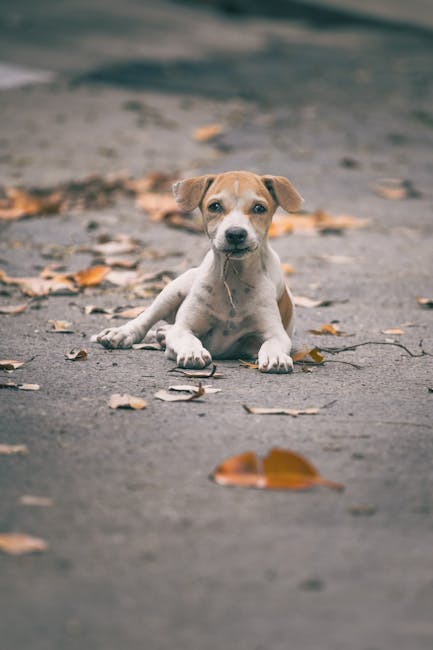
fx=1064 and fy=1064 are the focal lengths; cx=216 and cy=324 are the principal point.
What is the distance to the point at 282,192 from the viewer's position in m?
5.05

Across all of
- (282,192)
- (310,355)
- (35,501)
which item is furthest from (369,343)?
(35,501)

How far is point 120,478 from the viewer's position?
3.33 meters

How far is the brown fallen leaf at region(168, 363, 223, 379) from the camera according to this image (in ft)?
15.2

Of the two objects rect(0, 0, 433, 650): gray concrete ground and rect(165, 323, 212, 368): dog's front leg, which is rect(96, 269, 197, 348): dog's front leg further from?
rect(165, 323, 212, 368): dog's front leg

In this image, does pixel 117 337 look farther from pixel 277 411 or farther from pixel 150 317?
pixel 277 411

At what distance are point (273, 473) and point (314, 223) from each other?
575 cm

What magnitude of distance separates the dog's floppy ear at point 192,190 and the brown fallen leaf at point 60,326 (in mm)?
1001

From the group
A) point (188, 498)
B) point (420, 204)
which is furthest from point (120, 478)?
point (420, 204)

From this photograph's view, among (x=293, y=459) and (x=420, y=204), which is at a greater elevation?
(x=293, y=459)

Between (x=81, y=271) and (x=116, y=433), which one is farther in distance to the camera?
(x=81, y=271)

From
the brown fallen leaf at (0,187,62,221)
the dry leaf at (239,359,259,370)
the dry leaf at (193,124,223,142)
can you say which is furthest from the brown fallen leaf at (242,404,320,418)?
the dry leaf at (193,124,223,142)

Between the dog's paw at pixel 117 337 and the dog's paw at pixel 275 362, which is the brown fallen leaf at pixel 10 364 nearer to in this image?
the dog's paw at pixel 117 337

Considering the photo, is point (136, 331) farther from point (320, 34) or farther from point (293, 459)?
point (320, 34)

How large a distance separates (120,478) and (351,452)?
0.81m
